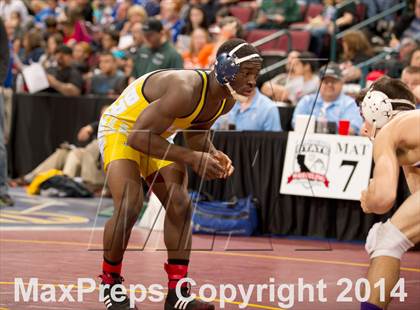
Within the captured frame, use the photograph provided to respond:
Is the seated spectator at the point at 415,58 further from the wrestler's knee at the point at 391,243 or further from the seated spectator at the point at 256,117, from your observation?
the wrestler's knee at the point at 391,243

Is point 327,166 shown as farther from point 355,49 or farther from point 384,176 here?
point 384,176

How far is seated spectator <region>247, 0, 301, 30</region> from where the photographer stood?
15.4 m

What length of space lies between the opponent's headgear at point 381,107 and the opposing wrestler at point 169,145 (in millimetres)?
779

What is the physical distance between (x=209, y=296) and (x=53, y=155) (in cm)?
727

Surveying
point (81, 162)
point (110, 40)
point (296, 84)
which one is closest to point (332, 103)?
point (296, 84)

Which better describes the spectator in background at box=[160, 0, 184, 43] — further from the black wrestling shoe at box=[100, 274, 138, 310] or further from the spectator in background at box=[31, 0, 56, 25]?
the black wrestling shoe at box=[100, 274, 138, 310]

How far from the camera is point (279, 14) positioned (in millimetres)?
15562

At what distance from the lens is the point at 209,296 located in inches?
260

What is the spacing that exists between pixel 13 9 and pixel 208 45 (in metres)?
6.80

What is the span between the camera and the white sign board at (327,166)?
9.69 meters

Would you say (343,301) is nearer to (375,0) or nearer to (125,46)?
(375,0)

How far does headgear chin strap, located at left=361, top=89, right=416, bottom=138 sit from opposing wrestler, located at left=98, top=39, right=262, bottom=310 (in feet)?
2.55

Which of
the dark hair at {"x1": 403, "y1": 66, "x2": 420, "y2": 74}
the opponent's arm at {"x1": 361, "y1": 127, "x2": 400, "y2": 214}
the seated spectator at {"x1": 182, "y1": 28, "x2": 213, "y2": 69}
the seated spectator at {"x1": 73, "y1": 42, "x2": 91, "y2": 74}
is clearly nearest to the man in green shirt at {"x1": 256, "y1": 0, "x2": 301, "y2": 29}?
the seated spectator at {"x1": 182, "y1": 28, "x2": 213, "y2": 69}

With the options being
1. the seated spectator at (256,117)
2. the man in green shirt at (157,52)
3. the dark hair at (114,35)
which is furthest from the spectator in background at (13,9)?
the seated spectator at (256,117)
